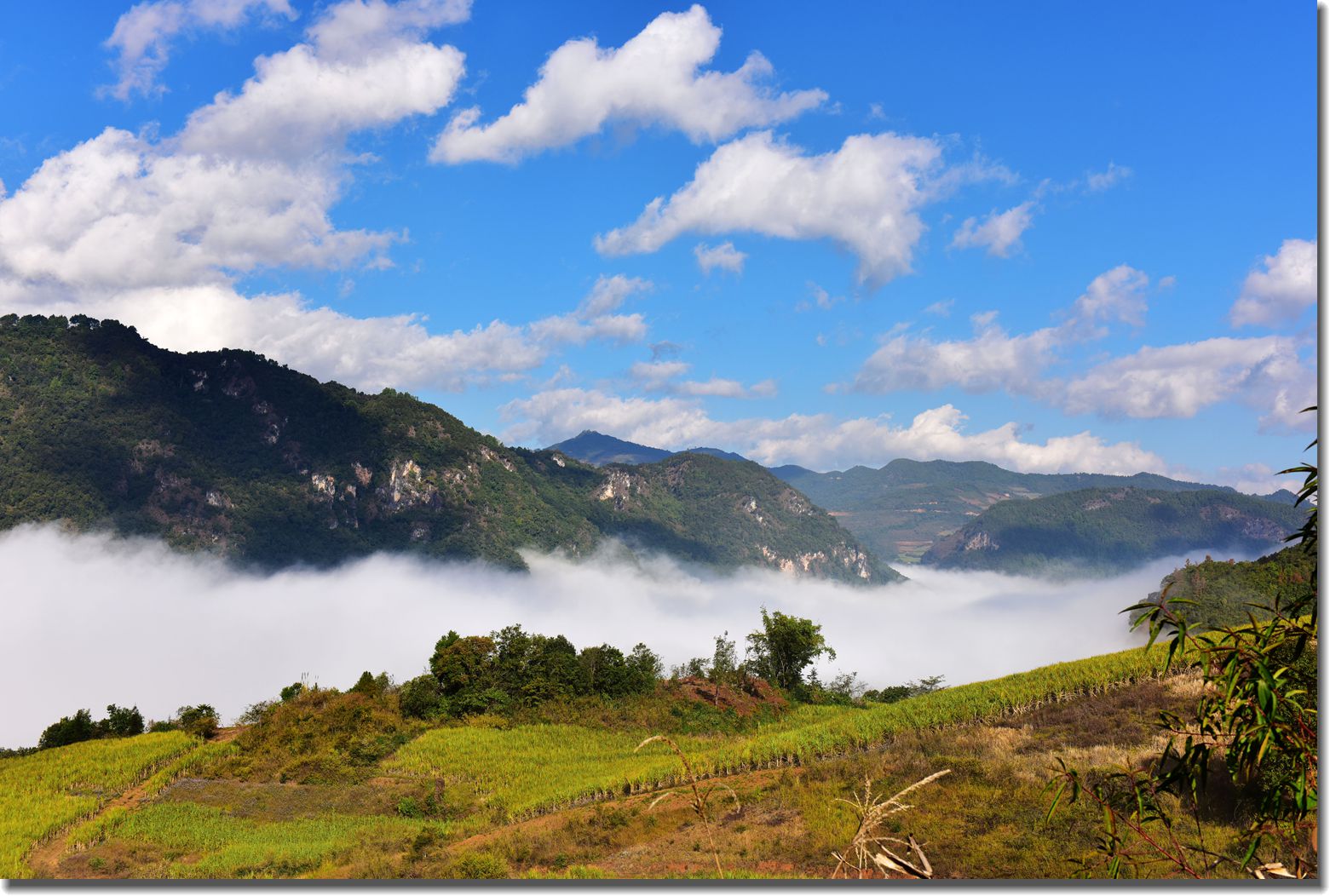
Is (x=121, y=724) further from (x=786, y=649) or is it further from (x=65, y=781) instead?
(x=786, y=649)

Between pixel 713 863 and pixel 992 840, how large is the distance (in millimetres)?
6477

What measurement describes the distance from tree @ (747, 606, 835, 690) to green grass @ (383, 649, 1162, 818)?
64.2 feet

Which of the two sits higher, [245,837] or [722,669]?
[245,837]

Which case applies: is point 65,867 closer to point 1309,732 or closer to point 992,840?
point 992,840

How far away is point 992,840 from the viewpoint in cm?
1705

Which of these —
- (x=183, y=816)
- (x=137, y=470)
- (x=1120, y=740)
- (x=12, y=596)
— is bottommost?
(x=1120, y=740)

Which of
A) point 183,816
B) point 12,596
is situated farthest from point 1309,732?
point 12,596

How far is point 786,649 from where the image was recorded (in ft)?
185

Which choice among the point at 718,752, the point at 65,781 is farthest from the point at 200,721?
the point at 718,752

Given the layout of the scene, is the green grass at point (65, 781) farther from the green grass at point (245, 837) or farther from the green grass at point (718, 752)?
the green grass at point (718, 752)

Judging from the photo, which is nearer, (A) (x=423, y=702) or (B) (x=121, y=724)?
(B) (x=121, y=724)

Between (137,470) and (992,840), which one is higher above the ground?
(137,470)

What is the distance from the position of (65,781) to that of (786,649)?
42667 mm

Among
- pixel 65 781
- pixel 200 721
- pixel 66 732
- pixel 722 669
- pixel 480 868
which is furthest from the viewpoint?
pixel 722 669
